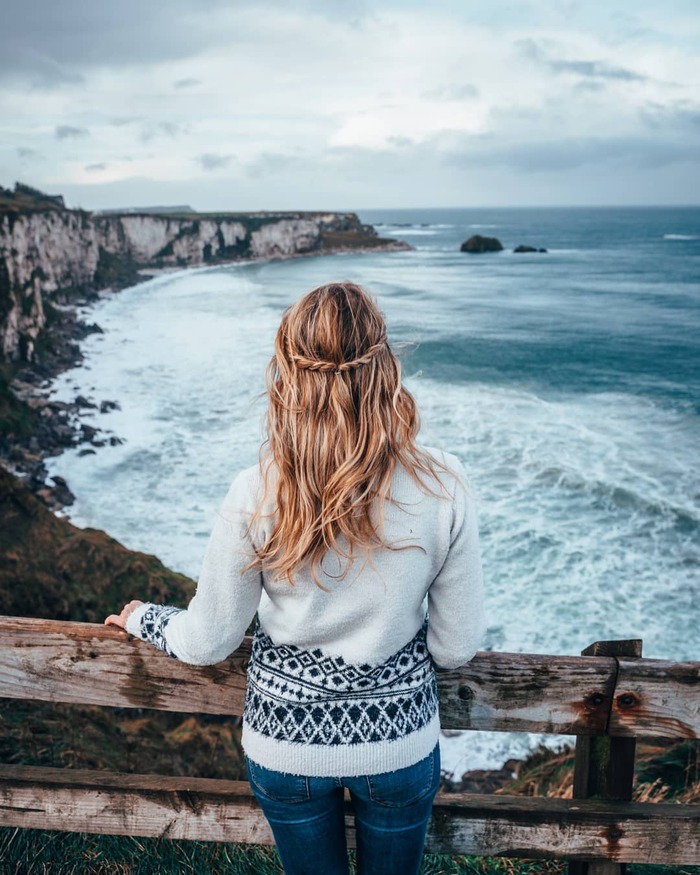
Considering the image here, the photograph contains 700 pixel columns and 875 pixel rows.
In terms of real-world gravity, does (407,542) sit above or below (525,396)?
above

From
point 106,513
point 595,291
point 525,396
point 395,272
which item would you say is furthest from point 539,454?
point 395,272

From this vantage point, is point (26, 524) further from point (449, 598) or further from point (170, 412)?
point (170, 412)

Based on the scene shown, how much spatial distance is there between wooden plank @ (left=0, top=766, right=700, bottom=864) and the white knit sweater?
681mm

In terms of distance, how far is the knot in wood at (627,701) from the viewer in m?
2.10

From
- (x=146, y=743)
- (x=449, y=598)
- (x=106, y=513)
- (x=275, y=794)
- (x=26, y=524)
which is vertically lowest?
(x=106, y=513)

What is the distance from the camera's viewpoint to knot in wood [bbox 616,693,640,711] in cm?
210

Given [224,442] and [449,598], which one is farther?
[224,442]

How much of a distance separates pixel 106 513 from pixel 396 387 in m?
12.5

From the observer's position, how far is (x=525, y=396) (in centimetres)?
2234

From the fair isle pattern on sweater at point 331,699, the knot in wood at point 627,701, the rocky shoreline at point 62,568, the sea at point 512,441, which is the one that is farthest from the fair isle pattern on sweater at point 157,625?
the rocky shoreline at point 62,568

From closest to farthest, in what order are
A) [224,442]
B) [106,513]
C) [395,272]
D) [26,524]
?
[26,524]
[106,513]
[224,442]
[395,272]

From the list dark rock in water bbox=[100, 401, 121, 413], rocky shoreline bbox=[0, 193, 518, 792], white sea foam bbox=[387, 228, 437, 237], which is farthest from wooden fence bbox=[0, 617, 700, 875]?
white sea foam bbox=[387, 228, 437, 237]

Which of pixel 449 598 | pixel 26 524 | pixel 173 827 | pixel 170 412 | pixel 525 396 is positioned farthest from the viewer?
pixel 525 396

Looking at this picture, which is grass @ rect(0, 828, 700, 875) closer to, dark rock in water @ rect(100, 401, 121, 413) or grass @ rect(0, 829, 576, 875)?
grass @ rect(0, 829, 576, 875)
